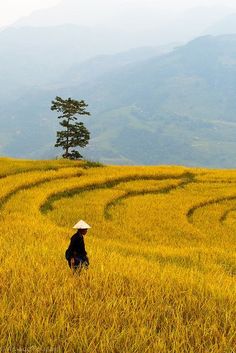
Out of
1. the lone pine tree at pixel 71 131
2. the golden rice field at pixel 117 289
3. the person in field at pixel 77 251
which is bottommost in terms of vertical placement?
the golden rice field at pixel 117 289

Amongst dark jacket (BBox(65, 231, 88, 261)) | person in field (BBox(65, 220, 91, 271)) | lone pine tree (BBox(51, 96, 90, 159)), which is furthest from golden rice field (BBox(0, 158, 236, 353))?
lone pine tree (BBox(51, 96, 90, 159))

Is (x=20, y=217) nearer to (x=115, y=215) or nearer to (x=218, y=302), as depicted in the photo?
(x=115, y=215)

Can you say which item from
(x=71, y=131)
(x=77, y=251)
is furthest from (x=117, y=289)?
(x=71, y=131)

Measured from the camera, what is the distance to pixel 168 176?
3597 cm

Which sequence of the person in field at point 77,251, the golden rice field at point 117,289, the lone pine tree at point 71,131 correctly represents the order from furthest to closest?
the lone pine tree at point 71,131, the person in field at point 77,251, the golden rice field at point 117,289

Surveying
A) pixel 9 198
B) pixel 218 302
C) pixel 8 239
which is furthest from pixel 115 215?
pixel 218 302

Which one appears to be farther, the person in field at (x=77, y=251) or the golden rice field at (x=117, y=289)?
the person in field at (x=77, y=251)

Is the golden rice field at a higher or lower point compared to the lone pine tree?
lower

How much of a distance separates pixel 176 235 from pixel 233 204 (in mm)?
9472

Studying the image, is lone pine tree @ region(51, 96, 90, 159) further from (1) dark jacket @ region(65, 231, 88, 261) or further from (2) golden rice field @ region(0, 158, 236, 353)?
(1) dark jacket @ region(65, 231, 88, 261)

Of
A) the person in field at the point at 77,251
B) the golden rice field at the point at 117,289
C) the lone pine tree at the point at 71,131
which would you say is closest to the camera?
the golden rice field at the point at 117,289

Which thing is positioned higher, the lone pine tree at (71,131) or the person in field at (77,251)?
the lone pine tree at (71,131)

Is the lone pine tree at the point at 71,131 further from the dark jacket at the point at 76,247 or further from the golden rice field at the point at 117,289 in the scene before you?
the dark jacket at the point at 76,247

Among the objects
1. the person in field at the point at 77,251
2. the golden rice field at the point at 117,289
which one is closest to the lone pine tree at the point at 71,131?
the golden rice field at the point at 117,289
